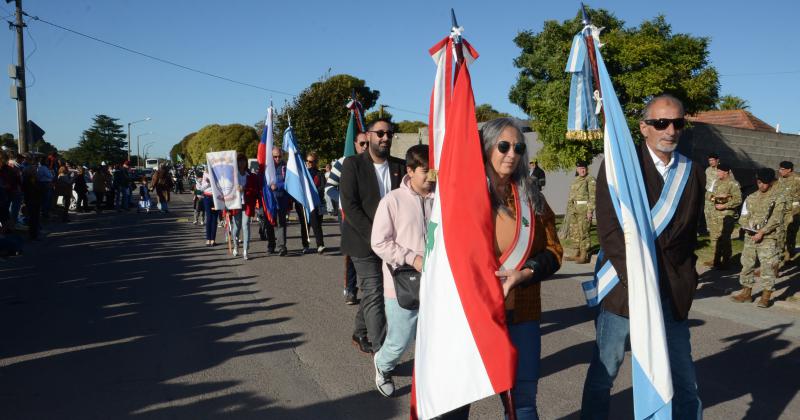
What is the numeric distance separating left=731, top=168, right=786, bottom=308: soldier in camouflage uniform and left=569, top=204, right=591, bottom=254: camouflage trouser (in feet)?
10.7

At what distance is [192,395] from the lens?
461 cm

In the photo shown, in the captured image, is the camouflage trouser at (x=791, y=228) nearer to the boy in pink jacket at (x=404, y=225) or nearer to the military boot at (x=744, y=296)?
the military boot at (x=744, y=296)

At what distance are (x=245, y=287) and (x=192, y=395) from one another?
4456 millimetres

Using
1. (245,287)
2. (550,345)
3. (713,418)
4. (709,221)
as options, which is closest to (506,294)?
(713,418)

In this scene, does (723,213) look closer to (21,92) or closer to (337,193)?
(337,193)

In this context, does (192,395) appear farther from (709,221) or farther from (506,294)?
(709,221)

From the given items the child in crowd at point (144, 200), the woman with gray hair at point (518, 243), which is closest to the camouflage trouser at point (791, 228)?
the woman with gray hair at point (518, 243)

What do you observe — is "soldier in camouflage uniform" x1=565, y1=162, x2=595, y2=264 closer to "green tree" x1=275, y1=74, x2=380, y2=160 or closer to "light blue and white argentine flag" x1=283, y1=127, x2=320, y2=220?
"light blue and white argentine flag" x1=283, y1=127, x2=320, y2=220

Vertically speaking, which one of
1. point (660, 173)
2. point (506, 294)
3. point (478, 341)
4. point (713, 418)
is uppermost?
point (660, 173)

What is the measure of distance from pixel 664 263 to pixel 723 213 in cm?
811

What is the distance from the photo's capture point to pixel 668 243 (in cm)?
314

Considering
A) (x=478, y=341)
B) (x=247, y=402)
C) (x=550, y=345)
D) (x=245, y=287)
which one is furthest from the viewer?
(x=245, y=287)

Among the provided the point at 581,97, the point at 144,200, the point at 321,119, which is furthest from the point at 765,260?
the point at 321,119

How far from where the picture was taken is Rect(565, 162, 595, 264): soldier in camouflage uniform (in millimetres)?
11422
